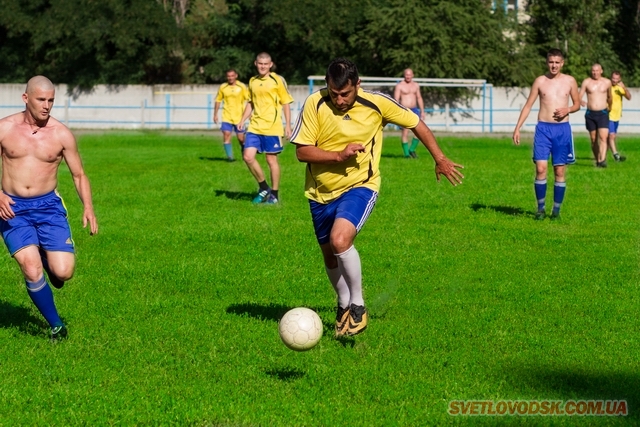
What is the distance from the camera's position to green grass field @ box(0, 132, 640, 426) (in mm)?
6203

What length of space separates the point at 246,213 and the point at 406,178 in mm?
5678

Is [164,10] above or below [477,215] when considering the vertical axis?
above

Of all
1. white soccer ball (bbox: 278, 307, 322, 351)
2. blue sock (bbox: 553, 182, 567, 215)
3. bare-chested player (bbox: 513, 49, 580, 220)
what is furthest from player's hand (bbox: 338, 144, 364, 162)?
blue sock (bbox: 553, 182, 567, 215)

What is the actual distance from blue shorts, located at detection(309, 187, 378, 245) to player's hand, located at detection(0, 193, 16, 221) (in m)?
2.30

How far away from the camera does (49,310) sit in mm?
7676

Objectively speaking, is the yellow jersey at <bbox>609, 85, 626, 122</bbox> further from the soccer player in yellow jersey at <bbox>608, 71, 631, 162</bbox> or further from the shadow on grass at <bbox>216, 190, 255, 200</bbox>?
the shadow on grass at <bbox>216, 190, 255, 200</bbox>

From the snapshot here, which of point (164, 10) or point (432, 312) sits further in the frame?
point (164, 10)

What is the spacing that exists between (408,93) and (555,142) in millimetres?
11206

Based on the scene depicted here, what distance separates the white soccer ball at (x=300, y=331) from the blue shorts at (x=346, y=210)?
1.08 meters

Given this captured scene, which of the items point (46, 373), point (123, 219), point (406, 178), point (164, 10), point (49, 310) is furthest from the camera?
point (164, 10)

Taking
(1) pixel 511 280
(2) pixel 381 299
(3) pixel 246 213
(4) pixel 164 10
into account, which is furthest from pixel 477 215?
(4) pixel 164 10

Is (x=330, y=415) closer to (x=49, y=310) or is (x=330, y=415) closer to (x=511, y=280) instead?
(x=49, y=310)

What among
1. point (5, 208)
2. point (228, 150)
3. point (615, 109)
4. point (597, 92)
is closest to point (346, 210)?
point (5, 208)

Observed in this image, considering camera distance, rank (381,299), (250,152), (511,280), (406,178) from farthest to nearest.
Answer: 1. (406,178)
2. (250,152)
3. (511,280)
4. (381,299)
